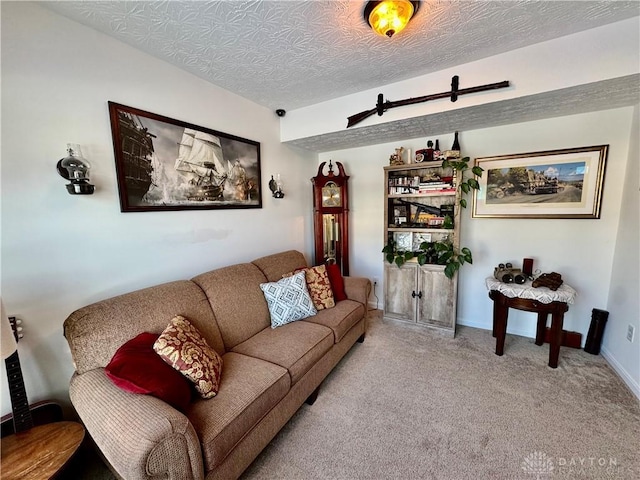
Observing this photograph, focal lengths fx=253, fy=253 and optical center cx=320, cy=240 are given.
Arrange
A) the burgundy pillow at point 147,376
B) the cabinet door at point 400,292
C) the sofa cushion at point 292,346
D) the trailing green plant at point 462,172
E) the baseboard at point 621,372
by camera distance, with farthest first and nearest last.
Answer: the cabinet door at point 400,292
the trailing green plant at point 462,172
the baseboard at point 621,372
the sofa cushion at point 292,346
the burgundy pillow at point 147,376

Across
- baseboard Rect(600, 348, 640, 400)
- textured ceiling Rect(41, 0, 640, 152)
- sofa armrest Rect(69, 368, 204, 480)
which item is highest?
textured ceiling Rect(41, 0, 640, 152)

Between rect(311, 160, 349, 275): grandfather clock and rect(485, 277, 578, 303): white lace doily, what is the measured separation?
1.65 m

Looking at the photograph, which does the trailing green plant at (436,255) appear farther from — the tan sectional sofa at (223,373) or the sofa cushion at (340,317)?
the tan sectional sofa at (223,373)

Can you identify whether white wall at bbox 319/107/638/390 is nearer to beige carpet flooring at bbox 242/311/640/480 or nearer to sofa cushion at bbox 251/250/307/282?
beige carpet flooring at bbox 242/311/640/480

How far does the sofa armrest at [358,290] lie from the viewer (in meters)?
2.55

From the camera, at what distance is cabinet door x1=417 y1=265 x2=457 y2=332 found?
2705 millimetres

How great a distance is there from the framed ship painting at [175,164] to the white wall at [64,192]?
69mm

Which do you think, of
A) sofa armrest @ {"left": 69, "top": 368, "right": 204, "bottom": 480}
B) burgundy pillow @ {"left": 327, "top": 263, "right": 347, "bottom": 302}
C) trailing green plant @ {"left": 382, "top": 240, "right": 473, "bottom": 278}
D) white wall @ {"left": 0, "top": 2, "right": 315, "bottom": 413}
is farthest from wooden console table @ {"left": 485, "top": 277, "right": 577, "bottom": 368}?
white wall @ {"left": 0, "top": 2, "right": 315, "bottom": 413}

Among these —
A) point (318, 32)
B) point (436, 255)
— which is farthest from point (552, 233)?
point (318, 32)

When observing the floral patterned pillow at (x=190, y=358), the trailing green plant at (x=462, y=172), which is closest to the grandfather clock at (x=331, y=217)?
the trailing green plant at (x=462, y=172)

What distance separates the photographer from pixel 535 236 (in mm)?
2562

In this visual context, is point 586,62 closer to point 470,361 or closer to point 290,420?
point 470,361

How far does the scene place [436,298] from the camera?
2787mm

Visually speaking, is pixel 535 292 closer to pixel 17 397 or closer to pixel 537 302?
pixel 537 302
